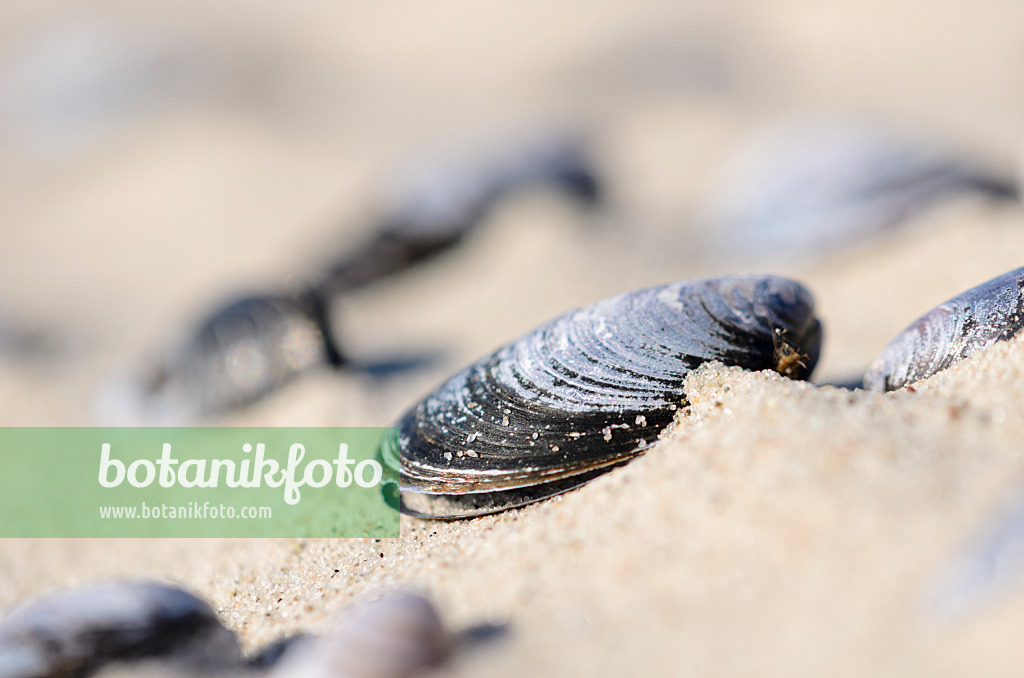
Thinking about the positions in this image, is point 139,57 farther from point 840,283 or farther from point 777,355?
point 777,355

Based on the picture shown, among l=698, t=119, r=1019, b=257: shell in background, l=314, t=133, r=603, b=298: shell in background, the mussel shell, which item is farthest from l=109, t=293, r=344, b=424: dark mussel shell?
l=698, t=119, r=1019, b=257: shell in background

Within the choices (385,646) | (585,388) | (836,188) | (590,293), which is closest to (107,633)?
(385,646)

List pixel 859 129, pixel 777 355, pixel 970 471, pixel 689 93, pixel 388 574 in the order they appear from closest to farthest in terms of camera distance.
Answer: pixel 970 471 → pixel 388 574 → pixel 777 355 → pixel 859 129 → pixel 689 93

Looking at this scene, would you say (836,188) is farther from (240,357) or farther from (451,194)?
(240,357)

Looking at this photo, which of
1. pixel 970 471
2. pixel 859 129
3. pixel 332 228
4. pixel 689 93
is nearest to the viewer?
pixel 970 471

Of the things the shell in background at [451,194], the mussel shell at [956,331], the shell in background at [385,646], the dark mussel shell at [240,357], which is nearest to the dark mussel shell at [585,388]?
the mussel shell at [956,331]

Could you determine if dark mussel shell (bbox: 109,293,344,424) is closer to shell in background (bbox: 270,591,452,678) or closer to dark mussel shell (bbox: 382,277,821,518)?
dark mussel shell (bbox: 382,277,821,518)

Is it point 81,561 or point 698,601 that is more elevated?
point 698,601

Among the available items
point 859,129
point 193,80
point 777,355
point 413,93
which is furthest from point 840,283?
point 193,80
